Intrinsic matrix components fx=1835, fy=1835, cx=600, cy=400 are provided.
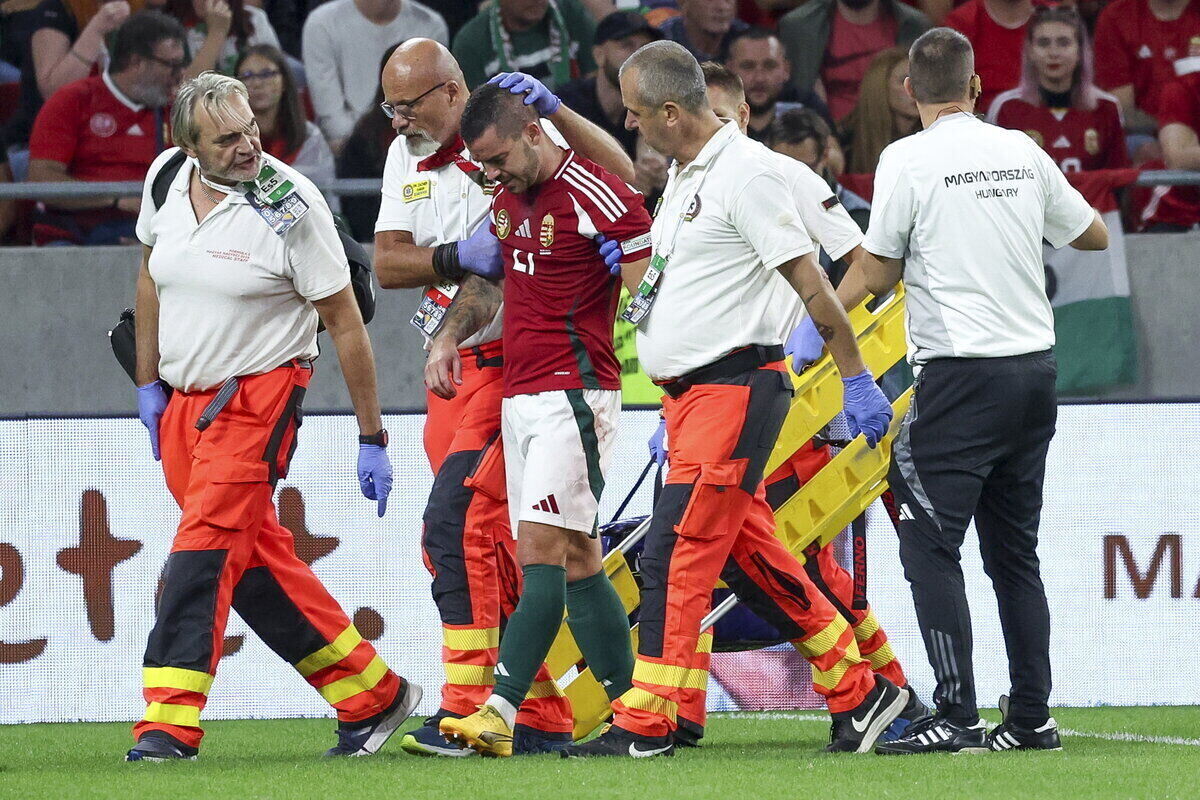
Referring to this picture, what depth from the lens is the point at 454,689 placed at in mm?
5355

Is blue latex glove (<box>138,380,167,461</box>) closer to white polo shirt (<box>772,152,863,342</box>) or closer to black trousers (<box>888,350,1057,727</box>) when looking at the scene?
white polo shirt (<box>772,152,863,342</box>)

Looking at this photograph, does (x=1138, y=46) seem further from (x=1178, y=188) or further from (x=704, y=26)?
(x=704, y=26)

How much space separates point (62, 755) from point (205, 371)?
141cm

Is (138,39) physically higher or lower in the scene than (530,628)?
higher

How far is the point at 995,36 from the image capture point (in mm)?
10016

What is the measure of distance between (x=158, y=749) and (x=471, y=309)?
5.09 feet

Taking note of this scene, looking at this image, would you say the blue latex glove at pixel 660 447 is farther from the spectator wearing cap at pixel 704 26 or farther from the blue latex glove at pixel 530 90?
the spectator wearing cap at pixel 704 26

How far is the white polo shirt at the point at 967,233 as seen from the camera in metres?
5.07

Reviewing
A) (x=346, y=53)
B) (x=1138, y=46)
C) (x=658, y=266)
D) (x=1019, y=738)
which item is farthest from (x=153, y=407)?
(x=1138, y=46)

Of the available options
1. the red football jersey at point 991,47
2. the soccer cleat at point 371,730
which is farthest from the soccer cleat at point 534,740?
the red football jersey at point 991,47

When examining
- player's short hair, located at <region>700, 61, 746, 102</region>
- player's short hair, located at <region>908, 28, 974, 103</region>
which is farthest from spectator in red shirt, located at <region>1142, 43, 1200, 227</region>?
player's short hair, located at <region>908, 28, 974, 103</region>

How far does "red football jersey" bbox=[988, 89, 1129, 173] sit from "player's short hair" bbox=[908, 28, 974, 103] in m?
4.57

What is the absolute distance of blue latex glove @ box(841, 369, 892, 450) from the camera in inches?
195

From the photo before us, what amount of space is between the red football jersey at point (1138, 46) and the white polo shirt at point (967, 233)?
538cm
